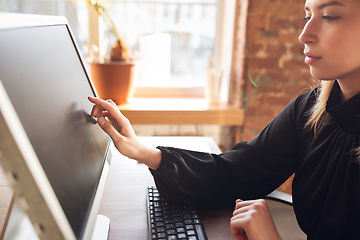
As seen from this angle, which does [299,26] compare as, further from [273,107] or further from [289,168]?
[289,168]

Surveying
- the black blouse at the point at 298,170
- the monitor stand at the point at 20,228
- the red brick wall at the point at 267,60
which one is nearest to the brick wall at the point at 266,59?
the red brick wall at the point at 267,60

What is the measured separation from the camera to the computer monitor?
1.12ft

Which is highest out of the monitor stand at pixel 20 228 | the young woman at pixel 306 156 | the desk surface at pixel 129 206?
the young woman at pixel 306 156

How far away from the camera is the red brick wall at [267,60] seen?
177cm

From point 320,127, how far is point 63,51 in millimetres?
684

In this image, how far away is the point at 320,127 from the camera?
882mm

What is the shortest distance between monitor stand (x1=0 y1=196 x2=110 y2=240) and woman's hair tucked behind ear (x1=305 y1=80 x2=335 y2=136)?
600 millimetres

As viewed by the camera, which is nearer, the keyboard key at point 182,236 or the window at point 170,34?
the keyboard key at point 182,236

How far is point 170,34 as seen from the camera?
2.09 m

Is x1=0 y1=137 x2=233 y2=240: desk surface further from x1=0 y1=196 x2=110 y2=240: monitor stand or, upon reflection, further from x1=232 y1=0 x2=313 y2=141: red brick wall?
x1=232 y1=0 x2=313 y2=141: red brick wall

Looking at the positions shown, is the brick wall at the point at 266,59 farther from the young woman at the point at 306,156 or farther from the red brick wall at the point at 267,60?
the young woman at the point at 306,156

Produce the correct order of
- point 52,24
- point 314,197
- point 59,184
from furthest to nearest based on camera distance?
1. point 314,197
2. point 52,24
3. point 59,184

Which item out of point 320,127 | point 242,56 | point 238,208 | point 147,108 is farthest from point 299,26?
point 238,208

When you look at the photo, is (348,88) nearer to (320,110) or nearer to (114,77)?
(320,110)
